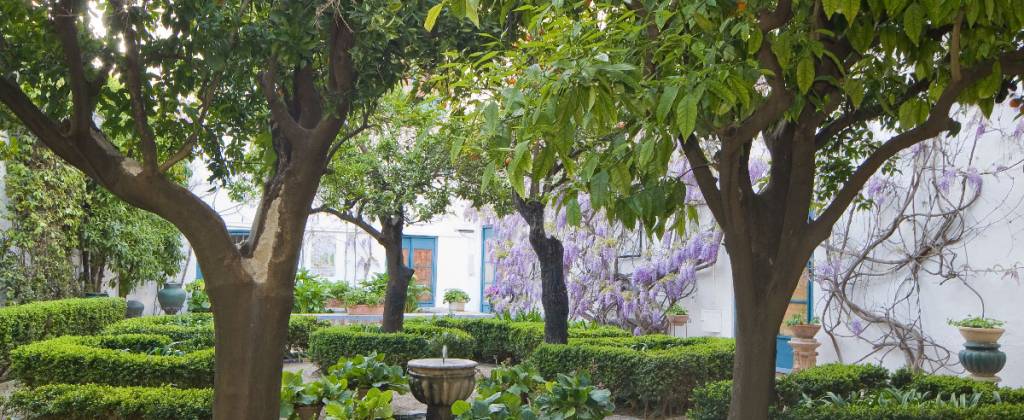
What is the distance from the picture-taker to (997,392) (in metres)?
5.98

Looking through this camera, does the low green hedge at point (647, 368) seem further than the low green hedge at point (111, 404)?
Yes

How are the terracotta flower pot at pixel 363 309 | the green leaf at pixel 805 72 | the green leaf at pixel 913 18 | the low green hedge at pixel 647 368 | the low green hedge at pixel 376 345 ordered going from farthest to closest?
the terracotta flower pot at pixel 363 309
the low green hedge at pixel 376 345
the low green hedge at pixel 647 368
the green leaf at pixel 805 72
the green leaf at pixel 913 18

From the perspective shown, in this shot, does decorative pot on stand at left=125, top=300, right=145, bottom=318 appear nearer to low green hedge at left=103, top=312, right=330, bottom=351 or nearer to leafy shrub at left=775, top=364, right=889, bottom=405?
low green hedge at left=103, top=312, right=330, bottom=351

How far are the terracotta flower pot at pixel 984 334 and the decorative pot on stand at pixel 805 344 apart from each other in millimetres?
2202

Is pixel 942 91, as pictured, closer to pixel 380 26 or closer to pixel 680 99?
pixel 680 99

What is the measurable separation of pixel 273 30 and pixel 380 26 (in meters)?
0.57

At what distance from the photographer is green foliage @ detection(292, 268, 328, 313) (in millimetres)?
16797

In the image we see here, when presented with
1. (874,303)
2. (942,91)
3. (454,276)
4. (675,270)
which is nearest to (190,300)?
(454,276)

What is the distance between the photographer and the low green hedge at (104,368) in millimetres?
6824

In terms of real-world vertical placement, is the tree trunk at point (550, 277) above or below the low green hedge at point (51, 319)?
above

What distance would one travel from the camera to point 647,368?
8.28m

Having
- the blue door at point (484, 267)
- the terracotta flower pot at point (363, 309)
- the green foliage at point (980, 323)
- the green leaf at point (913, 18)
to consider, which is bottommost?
the terracotta flower pot at point (363, 309)

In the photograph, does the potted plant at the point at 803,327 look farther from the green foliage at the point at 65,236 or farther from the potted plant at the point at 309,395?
the green foliage at the point at 65,236

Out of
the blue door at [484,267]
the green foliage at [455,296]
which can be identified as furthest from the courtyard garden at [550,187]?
the blue door at [484,267]
